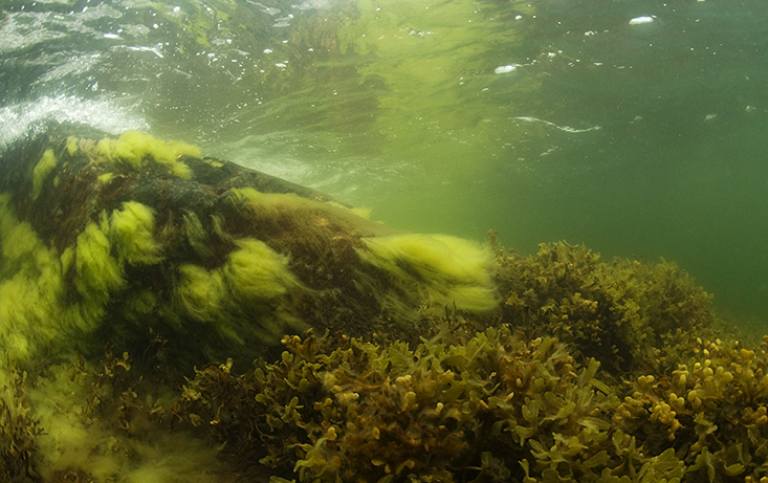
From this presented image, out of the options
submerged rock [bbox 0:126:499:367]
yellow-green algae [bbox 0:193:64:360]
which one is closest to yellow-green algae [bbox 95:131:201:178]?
submerged rock [bbox 0:126:499:367]

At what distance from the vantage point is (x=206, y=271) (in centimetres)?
403

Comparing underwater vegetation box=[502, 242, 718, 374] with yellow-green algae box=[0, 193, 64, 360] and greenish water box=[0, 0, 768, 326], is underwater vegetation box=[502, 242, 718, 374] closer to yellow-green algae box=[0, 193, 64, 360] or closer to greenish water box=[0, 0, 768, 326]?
greenish water box=[0, 0, 768, 326]

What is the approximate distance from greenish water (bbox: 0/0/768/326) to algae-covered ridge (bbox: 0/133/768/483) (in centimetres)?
228

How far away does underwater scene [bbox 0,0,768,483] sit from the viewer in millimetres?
2207

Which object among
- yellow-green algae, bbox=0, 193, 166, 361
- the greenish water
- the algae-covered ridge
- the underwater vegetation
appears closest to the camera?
the algae-covered ridge

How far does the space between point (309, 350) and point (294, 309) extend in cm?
87

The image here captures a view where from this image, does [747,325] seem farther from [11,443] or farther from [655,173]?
[655,173]

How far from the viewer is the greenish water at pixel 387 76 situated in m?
8.18

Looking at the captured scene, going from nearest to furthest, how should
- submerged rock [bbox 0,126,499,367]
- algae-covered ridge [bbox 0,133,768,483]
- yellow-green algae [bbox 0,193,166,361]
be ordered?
algae-covered ridge [bbox 0,133,768,483], submerged rock [bbox 0,126,499,367], yellow-green algae [bbox 0,193,166,361]

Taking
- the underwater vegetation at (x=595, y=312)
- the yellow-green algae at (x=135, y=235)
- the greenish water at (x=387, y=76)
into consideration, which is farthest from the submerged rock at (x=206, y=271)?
the greenish water at (x=387, y=76)

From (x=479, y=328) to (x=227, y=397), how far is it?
7.87 ft

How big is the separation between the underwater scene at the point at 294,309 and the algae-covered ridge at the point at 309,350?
0.02 metres

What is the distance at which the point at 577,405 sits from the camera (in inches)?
88.1

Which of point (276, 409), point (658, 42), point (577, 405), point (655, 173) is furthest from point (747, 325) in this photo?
point (655, 173)
